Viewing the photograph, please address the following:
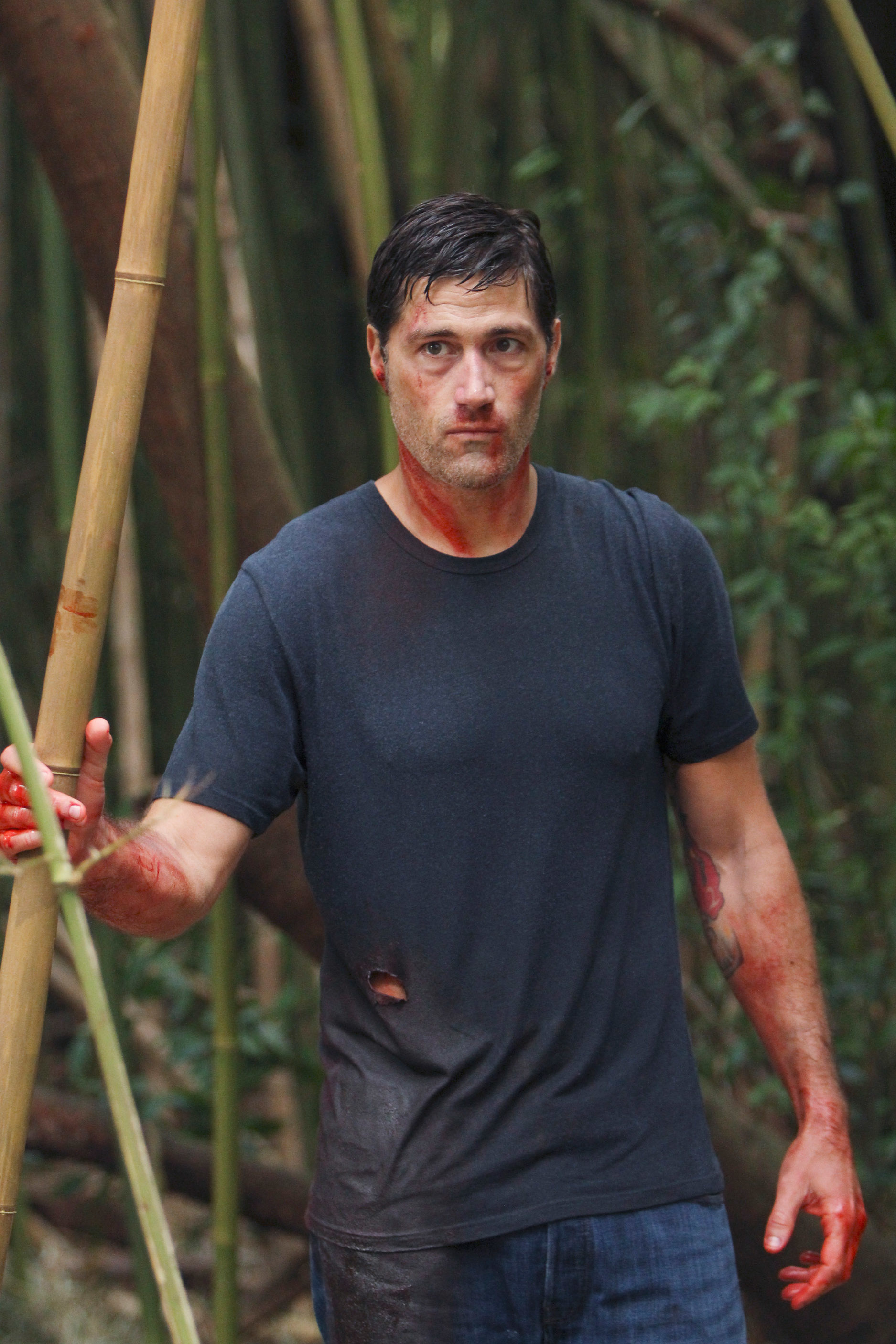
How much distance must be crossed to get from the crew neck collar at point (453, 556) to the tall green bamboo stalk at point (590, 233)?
914mm

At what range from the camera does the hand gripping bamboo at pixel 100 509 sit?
83 cm

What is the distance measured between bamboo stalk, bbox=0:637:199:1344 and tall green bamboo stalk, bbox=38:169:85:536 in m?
1.10

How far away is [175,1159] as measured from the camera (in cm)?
225

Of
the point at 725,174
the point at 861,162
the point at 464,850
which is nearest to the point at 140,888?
the point at 464,850

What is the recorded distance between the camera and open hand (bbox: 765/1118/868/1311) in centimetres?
119

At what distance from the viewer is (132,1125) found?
62 centimetres

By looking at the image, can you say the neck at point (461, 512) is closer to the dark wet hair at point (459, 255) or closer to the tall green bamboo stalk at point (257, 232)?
the dark wet hair at point (459, 255)

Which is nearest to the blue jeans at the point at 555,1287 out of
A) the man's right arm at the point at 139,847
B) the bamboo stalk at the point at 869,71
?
the man's right arm at the point at 139,847

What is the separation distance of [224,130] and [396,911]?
1319 millimetres

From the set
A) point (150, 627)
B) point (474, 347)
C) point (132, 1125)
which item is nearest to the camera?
point (132, 1125)

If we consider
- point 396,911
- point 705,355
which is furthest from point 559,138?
point 396,911

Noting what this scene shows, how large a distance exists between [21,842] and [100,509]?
0.64 ft

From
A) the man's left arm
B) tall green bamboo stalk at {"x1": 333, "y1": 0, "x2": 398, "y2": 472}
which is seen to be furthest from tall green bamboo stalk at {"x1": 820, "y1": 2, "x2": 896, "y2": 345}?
the man's left arm

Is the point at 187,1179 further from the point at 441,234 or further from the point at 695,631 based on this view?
the point at 441,234
